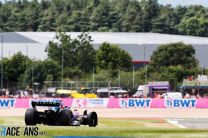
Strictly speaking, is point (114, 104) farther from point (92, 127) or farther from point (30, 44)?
point (30, 44)

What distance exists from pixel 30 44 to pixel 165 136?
139 m

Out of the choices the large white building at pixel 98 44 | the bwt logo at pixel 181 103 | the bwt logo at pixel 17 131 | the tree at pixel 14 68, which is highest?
the large white building at pixel 98 44

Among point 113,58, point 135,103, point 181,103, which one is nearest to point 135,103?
point 135,103

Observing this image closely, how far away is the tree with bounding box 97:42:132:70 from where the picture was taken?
14929 centimetres

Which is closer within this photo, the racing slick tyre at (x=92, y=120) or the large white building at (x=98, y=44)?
the racing slick tyre at (x=92, y=120)

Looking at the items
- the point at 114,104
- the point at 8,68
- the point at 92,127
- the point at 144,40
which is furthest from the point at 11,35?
the point at 92,127

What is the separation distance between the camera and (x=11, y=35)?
581 feet

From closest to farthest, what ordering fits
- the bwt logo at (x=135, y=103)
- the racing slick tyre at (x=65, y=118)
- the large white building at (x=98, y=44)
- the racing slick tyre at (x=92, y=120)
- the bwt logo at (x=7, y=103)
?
the racing slick tyre at (x=65, y=118)
the racing slick tyre at (x=92, y=120)
the bwt logo at (x=7, y=103)
the bwt logo at (x=135, y=103)
the large white building at (x=98, y=44)

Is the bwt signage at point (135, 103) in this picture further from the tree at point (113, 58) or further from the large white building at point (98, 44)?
the large white building at point (98, 44)

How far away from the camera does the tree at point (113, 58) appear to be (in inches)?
5877

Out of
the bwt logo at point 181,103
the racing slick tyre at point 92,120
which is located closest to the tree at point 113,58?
the bwt logo at point 181,103

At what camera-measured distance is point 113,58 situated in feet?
492

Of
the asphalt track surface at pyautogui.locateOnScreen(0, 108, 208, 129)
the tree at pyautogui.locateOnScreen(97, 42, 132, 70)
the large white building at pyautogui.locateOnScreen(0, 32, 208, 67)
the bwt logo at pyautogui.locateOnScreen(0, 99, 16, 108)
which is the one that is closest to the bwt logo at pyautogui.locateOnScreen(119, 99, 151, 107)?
the asphalt track surface at pyautogui.locateOnScreen(0, 108, 208, 129)

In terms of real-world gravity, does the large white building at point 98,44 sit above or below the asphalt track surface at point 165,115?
above
